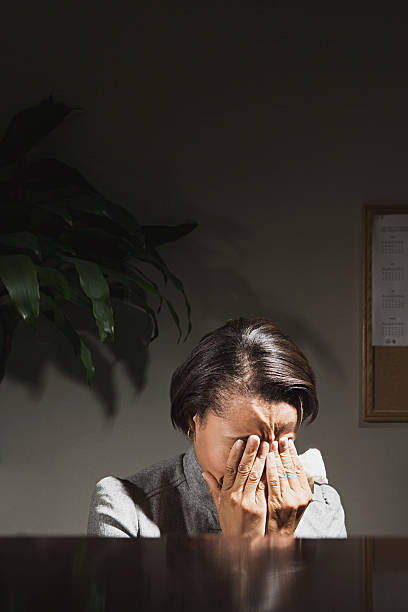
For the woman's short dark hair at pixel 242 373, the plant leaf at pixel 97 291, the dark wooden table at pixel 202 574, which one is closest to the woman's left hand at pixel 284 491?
the woman's short dark hair at pixel 242 373

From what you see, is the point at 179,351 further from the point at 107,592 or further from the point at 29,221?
the point at 107,592

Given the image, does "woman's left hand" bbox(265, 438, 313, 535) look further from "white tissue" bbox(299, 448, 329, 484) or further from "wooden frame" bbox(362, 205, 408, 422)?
"wooden frame" bbox(362, 205, 408, 422)

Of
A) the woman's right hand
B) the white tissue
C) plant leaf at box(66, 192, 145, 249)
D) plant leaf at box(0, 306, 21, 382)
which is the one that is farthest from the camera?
plant leaf at box(0, 306, 21, 382)

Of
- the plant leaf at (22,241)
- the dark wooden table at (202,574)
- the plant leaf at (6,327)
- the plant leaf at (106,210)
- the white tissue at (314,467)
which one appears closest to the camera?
the dark wooden table at (202,574)

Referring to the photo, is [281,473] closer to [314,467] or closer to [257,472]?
[257,472]

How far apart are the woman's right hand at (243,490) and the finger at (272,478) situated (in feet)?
0.04

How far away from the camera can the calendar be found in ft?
8.79

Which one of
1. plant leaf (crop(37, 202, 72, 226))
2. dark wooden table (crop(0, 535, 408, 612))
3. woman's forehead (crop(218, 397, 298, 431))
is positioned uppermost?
plant leaf (crop(37, 202, 72, 226))

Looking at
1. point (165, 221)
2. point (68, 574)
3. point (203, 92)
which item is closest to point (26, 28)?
point (203, 92)

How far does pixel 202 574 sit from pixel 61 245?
222 centimetres

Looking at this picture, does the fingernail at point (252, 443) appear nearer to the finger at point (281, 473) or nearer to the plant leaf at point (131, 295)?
the finger at point (281, 473)

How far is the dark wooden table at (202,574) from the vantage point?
0.38 feet

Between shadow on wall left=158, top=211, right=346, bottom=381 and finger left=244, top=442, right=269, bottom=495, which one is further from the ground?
shadow on wall left=158, top=211, right=346, bottom=381

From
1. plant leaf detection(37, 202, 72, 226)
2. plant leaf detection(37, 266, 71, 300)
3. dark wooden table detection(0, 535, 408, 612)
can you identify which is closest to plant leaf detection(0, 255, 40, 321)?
plant leaf detection(37, 266, 71, 300)
